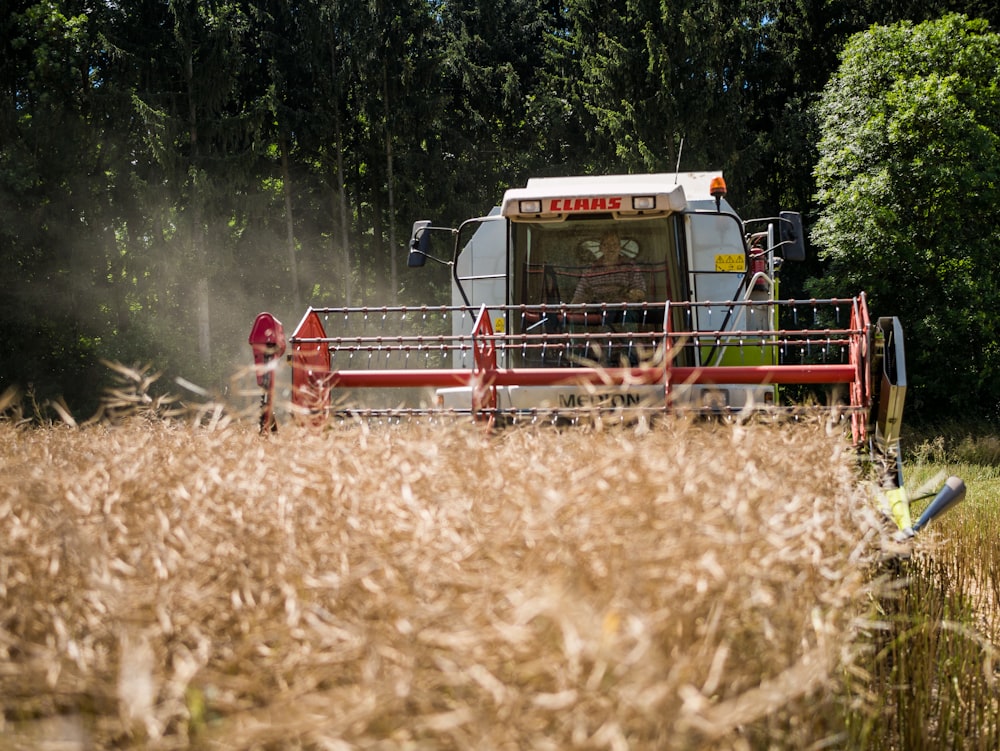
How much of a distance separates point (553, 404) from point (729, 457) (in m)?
3.08

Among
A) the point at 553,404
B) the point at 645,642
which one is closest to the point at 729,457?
the point at 645,642

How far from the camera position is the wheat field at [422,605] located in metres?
1.66

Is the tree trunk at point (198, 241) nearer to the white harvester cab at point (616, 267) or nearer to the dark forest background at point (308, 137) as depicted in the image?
the dark forest background at point (308, 137)

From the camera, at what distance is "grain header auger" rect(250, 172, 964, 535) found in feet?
16.2

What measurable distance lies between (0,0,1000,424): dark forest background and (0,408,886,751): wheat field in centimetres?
1568

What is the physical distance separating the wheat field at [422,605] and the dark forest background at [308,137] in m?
15.7

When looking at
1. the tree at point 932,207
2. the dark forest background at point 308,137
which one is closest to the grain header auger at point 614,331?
the tree at point 932,207

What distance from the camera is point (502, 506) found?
2246 mm

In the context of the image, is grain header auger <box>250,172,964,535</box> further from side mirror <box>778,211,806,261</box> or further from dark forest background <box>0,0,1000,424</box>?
dark forest background <box>0,0,1000,424</box>

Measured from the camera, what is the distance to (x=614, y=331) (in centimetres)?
660

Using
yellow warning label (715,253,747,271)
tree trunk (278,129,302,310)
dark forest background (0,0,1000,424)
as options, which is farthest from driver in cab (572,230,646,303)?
tree trunk (278,129,302,310)

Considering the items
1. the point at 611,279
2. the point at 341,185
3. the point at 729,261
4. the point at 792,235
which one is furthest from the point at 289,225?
the point at 792,235

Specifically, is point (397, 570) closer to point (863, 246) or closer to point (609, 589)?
point (609, 589)

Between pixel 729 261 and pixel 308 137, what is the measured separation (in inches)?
707
